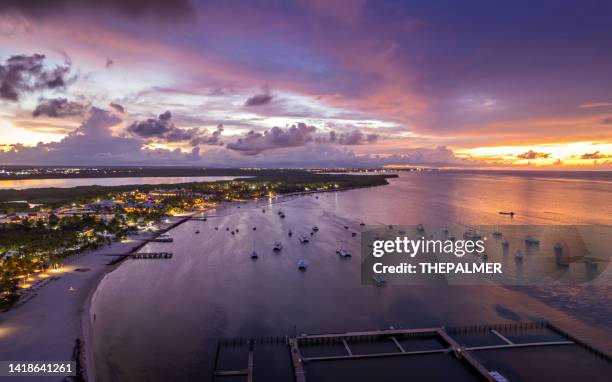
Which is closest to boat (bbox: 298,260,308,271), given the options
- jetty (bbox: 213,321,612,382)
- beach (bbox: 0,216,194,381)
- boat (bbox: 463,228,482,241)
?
jetty (bbox: 213,321,612,382)

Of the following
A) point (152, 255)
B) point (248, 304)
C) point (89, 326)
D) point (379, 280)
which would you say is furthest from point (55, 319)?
point (379, 280)

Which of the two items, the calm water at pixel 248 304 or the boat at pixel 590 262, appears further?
the boat at pixel 590 262

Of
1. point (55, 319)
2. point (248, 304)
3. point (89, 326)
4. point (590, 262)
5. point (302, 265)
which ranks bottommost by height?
point (590, 262)

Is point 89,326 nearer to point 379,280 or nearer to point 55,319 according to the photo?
point 55,319

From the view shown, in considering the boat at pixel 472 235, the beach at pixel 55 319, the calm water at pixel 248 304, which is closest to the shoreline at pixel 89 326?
the beach at pixel 55 319

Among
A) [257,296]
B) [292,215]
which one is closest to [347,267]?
[257,296]

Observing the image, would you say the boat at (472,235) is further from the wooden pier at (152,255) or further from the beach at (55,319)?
the beach at (55,319)

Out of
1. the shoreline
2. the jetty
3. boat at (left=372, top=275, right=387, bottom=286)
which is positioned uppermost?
the shoreline

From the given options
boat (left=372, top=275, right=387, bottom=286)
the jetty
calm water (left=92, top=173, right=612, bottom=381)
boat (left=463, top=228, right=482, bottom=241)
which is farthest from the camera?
boat (left=463, top=228, right=482, bottom=241)

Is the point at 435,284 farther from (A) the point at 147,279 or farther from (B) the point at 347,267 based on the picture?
(A) the point at 147,279

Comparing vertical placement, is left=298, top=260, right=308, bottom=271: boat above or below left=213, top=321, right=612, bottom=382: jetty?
above

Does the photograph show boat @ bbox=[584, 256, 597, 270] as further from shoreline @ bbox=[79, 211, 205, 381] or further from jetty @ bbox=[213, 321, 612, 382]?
shoreline @ bbox=[79, 211, 205, 381]
